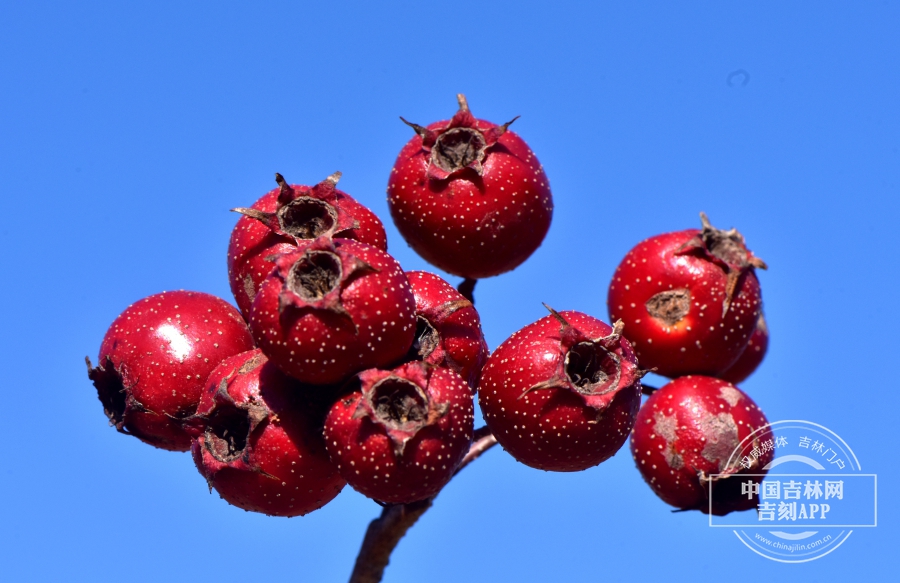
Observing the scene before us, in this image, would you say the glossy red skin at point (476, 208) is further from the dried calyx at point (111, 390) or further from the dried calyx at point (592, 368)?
the dried calyx at point (111, 390)

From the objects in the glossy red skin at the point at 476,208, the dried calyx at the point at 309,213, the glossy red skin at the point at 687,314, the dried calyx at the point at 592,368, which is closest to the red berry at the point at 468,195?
the glossy red skin at the point at 476,208

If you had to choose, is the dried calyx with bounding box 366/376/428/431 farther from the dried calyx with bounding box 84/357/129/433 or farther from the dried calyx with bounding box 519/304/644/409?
the dried calyx with bounding box 84/357/129/433

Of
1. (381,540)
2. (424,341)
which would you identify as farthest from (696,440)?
(381,540)

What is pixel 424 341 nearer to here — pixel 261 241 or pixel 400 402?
pixel 400 402

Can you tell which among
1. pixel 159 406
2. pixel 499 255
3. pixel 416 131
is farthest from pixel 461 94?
pixel 159 406

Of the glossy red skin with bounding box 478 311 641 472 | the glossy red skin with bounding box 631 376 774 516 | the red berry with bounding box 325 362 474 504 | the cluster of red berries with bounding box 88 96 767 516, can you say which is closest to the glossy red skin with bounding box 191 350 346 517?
the cluster of red berries with bounding box 88 96 767 516

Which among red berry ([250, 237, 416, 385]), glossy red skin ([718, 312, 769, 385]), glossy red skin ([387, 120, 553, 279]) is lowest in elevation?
red berry ([250, 237, 416, 385])
